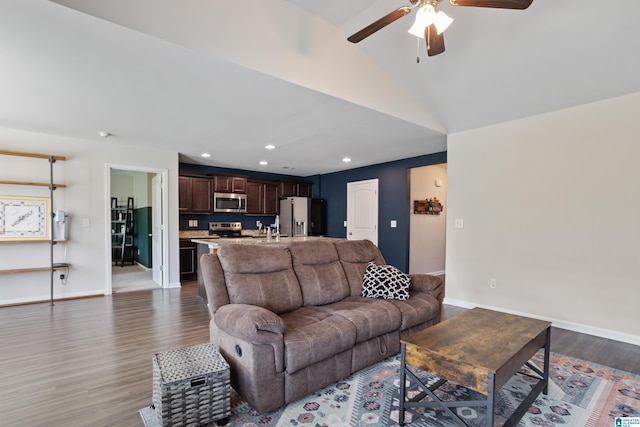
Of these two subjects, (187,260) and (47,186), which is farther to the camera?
(187,260)

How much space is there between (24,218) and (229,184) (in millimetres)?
3414

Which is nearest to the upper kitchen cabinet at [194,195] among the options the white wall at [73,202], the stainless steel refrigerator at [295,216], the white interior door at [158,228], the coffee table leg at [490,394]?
the white interior door at [158,228]

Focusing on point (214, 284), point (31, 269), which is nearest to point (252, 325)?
point (214, 284)

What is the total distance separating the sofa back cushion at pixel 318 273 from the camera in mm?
2824

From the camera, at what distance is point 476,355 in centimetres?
167

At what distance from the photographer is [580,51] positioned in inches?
108

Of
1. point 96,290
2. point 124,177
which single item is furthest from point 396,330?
point 124,177

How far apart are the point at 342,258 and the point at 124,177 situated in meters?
8.06

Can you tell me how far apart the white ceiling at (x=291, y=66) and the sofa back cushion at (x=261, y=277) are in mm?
1497

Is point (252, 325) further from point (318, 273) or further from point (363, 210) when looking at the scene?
point (363, 210)

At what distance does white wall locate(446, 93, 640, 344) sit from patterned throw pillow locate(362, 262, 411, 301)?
1607mm

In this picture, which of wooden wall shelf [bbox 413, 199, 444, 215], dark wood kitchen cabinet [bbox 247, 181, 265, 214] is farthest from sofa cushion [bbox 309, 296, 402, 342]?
dark wood kitchen cabinet [bbox 247, 181, 265, 214]

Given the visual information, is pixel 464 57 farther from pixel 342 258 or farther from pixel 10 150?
pixel 10 150

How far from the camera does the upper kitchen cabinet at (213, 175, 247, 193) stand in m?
6.76
